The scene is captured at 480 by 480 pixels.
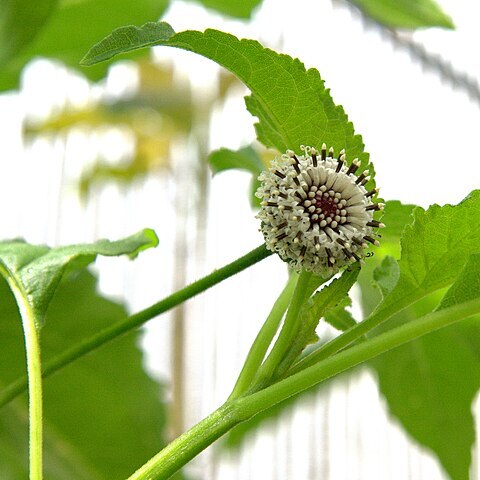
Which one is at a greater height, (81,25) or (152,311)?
(81,25)

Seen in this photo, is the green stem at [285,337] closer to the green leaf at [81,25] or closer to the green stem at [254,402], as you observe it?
the green stem at [254,402]

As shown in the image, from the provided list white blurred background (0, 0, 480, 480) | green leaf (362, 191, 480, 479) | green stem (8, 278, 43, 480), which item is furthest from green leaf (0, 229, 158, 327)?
white blurred background (0, 0, 480, 480)

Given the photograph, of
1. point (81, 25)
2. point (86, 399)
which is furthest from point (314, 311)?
point (81, 25)

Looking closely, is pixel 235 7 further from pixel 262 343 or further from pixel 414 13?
pixel 262 343

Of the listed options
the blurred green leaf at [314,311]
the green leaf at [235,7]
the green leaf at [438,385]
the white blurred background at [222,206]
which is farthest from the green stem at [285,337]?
the white blurred background at [222,206]

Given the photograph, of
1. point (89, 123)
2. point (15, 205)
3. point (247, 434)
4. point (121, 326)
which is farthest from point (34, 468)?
point (15, 205)

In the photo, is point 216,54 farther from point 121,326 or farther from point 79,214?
point 79,214
